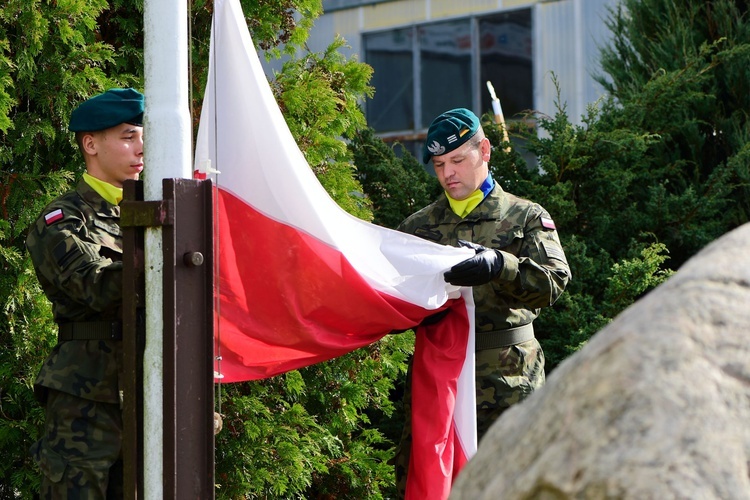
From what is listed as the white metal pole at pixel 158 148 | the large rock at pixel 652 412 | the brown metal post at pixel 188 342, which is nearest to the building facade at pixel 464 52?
the white metal pole at pixel 158 148

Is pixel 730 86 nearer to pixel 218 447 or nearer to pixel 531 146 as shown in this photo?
pixel 531 146

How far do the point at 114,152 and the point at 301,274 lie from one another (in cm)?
81

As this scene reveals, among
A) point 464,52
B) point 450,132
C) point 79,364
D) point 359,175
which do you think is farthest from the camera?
point 464,52

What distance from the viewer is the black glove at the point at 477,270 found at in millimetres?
3943

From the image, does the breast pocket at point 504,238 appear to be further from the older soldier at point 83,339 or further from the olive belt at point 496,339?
the older soldier at point 83,339

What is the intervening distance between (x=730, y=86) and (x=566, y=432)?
6.49 m

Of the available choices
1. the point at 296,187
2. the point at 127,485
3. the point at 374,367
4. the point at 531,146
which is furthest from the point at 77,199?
the point at 531,146

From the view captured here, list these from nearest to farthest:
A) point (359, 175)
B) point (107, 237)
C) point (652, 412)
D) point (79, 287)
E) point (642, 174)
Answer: point (652, 412)
point (79, 287)
point (107, 237)
point (642, 174)
point (359, 175)

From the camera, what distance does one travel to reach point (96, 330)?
3.73m

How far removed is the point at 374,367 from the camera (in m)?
5.70

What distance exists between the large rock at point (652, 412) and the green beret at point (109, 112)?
2500mm

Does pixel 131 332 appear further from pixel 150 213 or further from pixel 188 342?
pixel 150 213

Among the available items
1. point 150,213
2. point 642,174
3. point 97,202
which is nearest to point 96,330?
point 97,202

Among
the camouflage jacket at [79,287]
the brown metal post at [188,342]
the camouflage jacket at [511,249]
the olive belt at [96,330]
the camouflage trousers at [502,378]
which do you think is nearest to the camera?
the brown metal post at [188,342]
